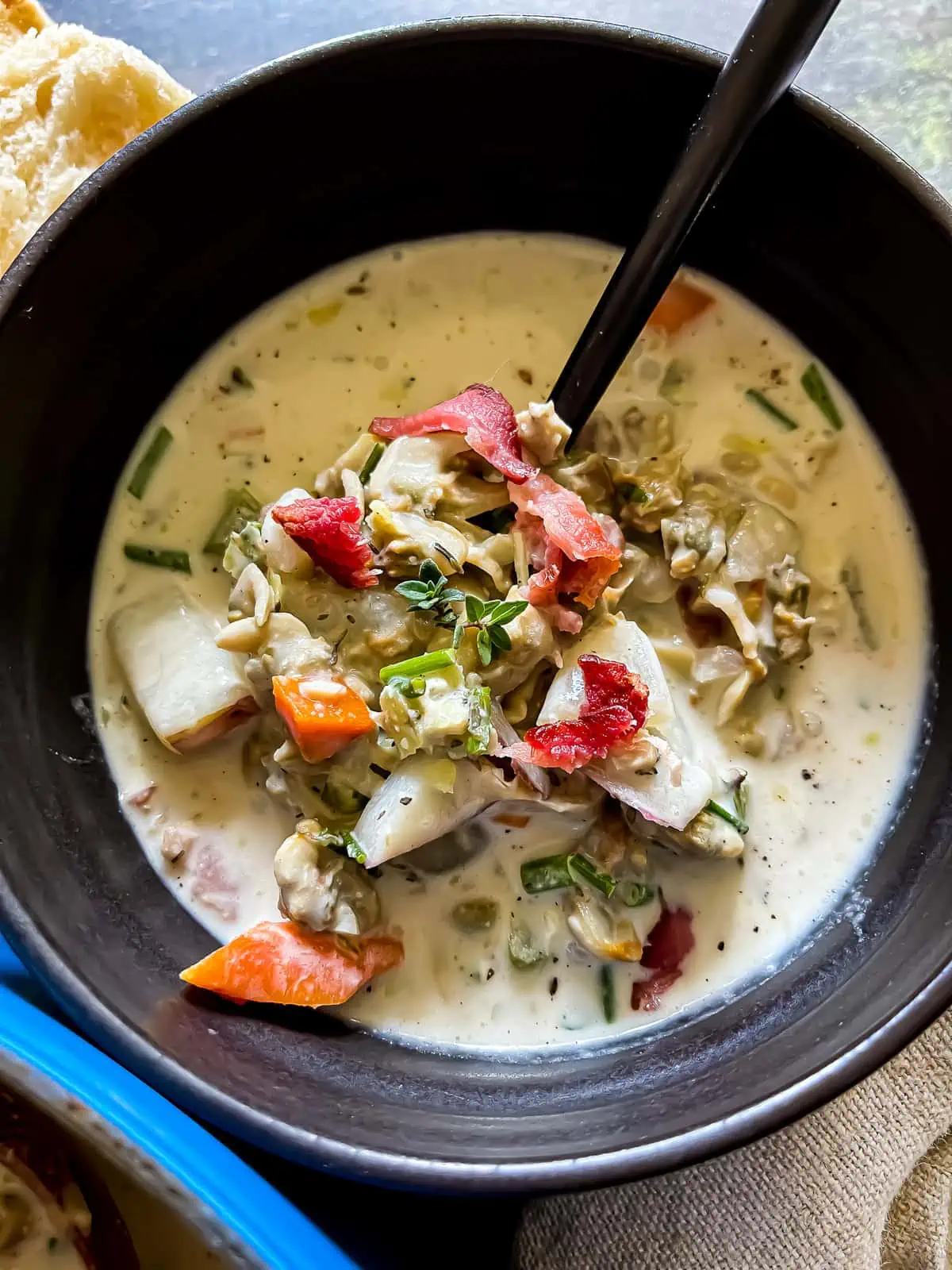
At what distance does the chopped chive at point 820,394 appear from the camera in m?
1.65

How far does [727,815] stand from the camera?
151 centimetres

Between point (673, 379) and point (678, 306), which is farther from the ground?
point (678, 306)

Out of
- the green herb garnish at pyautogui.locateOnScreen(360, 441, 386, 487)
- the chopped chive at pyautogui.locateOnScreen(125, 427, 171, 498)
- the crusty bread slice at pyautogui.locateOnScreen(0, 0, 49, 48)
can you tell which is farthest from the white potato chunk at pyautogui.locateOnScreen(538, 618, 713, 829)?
the crusty bread slice at pyautogui.locateOnScreen(0, 0, 49, 48)

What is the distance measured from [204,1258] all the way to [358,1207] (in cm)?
27

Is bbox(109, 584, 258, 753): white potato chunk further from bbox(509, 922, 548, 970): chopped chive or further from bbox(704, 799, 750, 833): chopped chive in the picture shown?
bbox(704, 799, 750, 833): chopped chive

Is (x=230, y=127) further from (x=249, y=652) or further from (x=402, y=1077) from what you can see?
(x=402, y=1077)

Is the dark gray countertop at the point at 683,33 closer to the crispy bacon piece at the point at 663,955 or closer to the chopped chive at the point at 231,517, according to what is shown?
the chopped chive at the point at 231,517

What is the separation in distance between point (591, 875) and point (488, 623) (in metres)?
0.37

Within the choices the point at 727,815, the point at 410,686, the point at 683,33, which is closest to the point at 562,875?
→ the point at 727,815

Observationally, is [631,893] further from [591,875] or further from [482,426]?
[482,426]

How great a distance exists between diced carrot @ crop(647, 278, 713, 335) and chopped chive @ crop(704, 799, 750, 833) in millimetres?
679

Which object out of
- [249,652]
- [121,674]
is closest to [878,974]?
[249,652]

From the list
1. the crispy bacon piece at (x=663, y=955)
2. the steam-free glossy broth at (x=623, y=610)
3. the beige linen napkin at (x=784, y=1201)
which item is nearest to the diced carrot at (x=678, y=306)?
the steam-free glossy broth at (x=623, y=610)

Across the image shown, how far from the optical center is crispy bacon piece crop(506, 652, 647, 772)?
137cm
